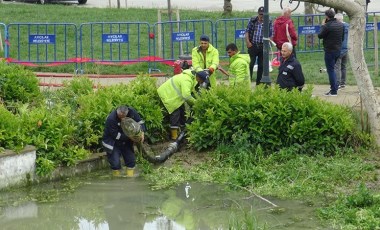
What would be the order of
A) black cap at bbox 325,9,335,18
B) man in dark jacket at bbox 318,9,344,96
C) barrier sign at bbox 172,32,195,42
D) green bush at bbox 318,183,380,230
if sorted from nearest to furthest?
green bush at bbox 318,183,380,230 < black cap at bbox 325,9,335,18 < man in dark jacket at bbox 318,9,344,96 < barrier sign at bbox 172,32,195,42

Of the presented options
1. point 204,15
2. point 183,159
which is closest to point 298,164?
point 183,159

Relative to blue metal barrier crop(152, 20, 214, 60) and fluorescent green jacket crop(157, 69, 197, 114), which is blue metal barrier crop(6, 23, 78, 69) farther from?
fluorescent green jacket crop(157, 69, 197, 114)

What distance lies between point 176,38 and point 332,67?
16.6 ft

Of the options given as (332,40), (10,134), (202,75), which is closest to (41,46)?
(332,40)

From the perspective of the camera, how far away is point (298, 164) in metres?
16.6

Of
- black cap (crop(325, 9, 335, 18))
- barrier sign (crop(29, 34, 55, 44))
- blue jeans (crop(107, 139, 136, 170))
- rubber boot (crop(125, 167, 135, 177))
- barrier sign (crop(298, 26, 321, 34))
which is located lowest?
rubber boot (crop(125, 167, 135, 177))

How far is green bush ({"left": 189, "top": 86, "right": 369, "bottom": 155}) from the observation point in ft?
56.3

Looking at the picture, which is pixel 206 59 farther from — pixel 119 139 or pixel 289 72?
pixel 119 139

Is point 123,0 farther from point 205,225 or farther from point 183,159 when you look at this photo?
point 205,225

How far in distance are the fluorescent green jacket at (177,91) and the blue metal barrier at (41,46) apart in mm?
6386

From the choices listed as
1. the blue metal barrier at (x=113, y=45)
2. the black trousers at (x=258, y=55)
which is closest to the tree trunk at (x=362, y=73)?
the black trousers at (x=258, y=55)

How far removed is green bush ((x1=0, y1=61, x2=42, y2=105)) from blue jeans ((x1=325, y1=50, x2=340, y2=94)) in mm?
5851

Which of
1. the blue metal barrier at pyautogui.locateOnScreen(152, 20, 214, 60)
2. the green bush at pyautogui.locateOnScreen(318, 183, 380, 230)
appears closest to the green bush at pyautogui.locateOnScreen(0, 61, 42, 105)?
the blue metal barrier at pyautogui.locateOnScreen(152, 20, 214, 60)

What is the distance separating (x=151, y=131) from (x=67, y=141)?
6.32 feet
